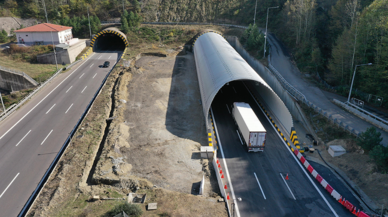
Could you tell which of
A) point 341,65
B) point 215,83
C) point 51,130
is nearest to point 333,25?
point 341,65

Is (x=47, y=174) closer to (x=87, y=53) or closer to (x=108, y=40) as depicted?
(x=87, y=53)

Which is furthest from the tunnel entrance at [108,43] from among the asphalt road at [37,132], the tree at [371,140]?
the tree at [371,140]

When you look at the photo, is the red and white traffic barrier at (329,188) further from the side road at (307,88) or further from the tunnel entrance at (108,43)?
the tunnel entrance at (108,43)

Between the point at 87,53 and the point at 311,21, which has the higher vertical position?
the point at 311,21

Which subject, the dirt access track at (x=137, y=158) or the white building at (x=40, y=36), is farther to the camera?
the white building at (x=40, y=36)

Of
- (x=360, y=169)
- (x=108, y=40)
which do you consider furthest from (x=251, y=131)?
(x=108, y=40)

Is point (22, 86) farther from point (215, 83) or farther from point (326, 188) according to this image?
point (326, 188)

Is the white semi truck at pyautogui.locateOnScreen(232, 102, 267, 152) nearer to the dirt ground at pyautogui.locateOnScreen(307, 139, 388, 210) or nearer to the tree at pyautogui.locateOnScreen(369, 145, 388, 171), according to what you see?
the dirt ground at pyautogui.locateOnScreen(307, 139, 388, 210)
